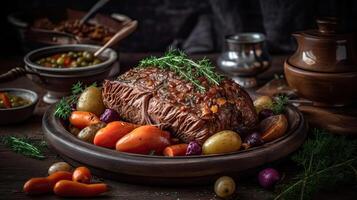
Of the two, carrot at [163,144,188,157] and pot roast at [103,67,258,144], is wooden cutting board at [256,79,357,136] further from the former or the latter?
carrot at [163,144,188,157]

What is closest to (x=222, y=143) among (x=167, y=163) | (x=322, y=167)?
(x=167, y=163)

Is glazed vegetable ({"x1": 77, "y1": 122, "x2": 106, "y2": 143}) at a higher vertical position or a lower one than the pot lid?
lower

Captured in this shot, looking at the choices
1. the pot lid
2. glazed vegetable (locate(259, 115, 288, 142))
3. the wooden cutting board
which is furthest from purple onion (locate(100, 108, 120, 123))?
the pot lid

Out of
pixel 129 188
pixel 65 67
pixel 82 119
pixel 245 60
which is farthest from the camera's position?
pixel 245 60

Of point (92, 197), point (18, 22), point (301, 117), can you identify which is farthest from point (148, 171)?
point (18, 22)

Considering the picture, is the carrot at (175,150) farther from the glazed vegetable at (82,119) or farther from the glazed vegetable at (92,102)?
the glazed vegetable at (92,102)


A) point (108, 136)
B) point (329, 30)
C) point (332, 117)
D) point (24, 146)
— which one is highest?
point (329, 30)

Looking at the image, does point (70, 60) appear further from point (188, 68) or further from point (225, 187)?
point (225, 187)

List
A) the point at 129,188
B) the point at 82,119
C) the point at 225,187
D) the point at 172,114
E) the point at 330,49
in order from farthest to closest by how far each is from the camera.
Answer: the point at 330,49
the point at 82,119
the point at 172,114
the point at 129,188
the point at 225,187
